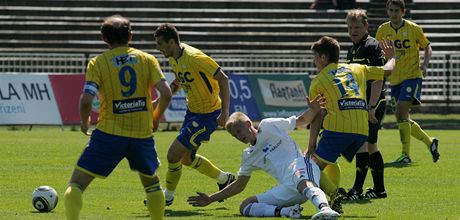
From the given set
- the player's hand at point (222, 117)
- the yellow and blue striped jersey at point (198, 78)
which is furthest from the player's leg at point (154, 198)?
the yellow and blue striped jersey at point (198, 78)

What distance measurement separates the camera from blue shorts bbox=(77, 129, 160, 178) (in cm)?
996

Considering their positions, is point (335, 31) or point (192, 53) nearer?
point (192, 53)

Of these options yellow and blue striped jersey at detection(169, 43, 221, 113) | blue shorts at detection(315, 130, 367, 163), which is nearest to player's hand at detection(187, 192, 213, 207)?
blue shorts at detection(315, 130, 367, 163)

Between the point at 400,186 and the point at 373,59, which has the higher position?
the point at 373,59

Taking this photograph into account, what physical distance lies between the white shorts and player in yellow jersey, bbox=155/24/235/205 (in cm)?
110

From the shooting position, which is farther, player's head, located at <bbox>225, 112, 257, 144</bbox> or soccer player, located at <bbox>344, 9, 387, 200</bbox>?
soccer player, located at <bbox>344, 9, 387, 200</bbox>

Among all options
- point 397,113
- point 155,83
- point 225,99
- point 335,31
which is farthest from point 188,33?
point 155,83

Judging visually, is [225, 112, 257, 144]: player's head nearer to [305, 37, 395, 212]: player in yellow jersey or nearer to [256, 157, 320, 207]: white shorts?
[256, 157, 320, 207]: white shorts

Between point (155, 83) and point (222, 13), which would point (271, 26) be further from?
point (155, 83)

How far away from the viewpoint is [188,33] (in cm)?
3650

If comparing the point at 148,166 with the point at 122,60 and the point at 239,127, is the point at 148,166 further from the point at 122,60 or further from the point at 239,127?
the point at 239,127

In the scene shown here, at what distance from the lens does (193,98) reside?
42.5 ft

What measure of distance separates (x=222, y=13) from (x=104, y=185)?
75.3 feet

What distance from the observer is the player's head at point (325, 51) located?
11781mm
